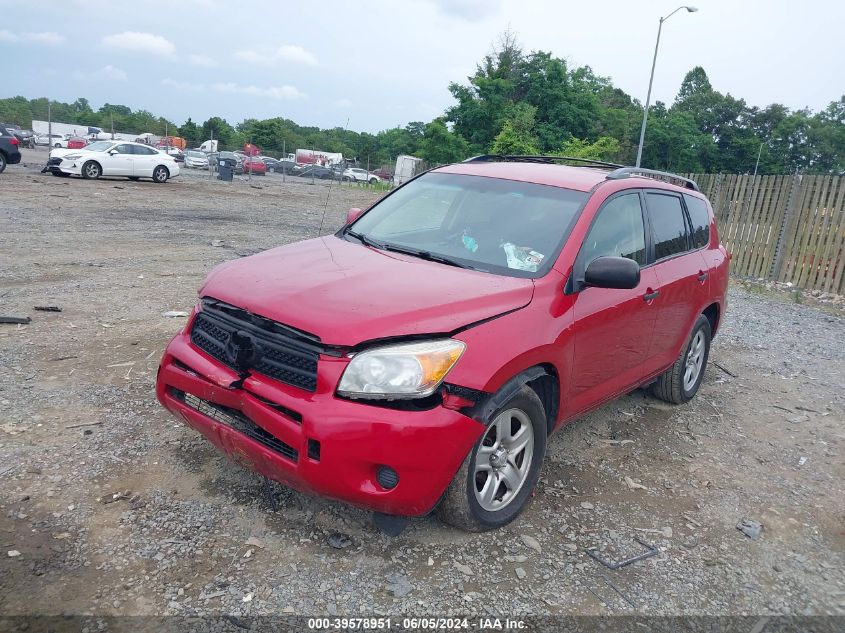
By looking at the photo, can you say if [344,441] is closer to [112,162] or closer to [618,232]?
[618,232]

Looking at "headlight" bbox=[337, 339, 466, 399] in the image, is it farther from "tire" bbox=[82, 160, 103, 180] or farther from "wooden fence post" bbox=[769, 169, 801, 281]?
"tire" bbox=[82, 160, 103, 180]

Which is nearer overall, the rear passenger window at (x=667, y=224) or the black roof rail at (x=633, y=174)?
the black roof rail at (x=633, y=174)

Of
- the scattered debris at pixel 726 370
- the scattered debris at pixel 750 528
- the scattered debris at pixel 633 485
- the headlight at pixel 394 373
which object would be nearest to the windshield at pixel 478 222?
the headlight at pixel 394 373

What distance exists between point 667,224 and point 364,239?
2304 millimetres

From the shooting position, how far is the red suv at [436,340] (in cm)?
279

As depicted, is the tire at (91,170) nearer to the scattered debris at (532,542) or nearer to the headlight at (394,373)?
the headlight at (394,373)

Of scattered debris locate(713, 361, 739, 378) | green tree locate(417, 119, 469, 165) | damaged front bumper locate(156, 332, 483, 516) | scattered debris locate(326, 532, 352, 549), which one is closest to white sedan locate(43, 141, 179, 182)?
green tree locate(417, 119, 469, 165)

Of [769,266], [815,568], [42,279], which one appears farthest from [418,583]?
[769,266]

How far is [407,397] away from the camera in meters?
2.78

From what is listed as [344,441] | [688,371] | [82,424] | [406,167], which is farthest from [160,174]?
[344,441]

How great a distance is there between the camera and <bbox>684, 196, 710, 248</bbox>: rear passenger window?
533 cm

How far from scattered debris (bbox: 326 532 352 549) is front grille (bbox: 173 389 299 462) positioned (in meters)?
0.56

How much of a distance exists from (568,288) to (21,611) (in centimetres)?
284

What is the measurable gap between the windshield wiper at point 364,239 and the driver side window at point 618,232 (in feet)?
4.07
